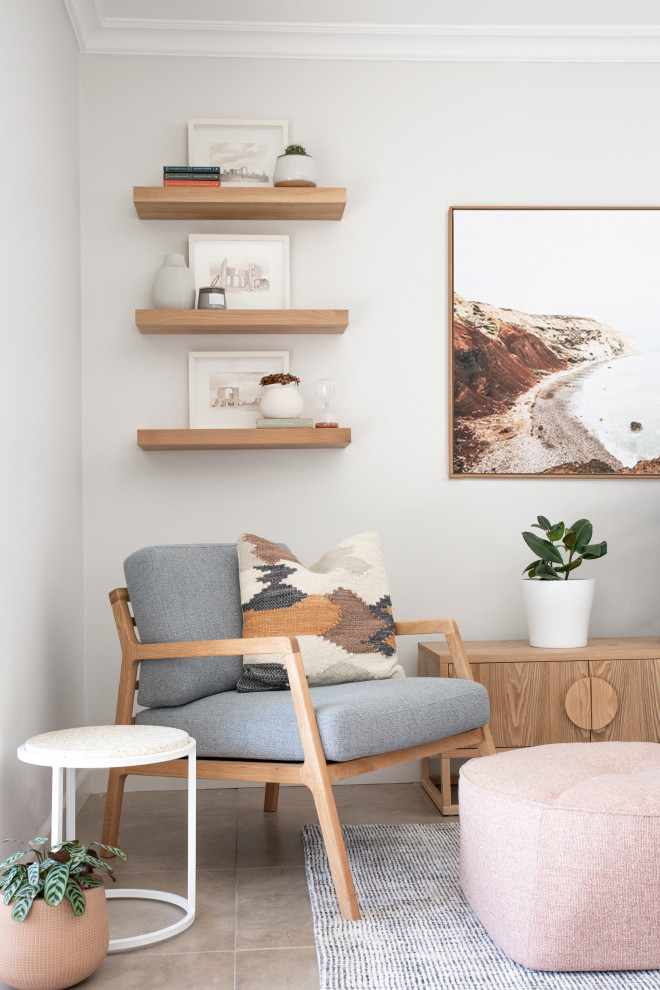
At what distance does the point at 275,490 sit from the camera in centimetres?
327

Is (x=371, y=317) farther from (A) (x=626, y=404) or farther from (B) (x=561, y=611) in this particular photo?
(B) (x=561, y=611)

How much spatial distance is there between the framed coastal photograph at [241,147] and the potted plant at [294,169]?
0.48 feet

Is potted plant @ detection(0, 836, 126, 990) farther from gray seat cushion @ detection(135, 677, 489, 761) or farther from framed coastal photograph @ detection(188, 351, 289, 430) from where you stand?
framed coastal photograph @ detection(188, 351, 289, 430)

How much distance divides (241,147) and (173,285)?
0.59m

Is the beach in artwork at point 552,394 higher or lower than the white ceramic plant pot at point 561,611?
higher

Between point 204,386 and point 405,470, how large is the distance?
777mm

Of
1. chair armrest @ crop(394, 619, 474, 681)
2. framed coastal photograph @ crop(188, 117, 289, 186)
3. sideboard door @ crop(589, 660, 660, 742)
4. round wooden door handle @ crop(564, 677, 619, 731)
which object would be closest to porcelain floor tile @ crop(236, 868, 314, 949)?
chair armrest @ crop(394, 619, 474, 681)

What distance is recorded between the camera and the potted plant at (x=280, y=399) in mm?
3092

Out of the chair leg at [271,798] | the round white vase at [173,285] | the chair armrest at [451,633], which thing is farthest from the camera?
the round white vase at [173,285]

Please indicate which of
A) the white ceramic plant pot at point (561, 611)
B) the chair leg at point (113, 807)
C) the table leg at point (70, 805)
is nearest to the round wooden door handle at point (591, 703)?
the white ceramic plant pot at point (561, 611)

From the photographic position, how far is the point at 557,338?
3.35 metres

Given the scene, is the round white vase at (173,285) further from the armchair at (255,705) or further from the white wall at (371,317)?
the armchair at (255,705)

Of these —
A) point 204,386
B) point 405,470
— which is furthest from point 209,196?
point 405,470

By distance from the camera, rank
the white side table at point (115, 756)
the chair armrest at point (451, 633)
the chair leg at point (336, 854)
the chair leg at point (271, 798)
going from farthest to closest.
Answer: the chair leg at point (271, 798) → the chair armrest at point (451, 633) → the chair leg at point (336, 854) → the white side table at point (115, 756)
